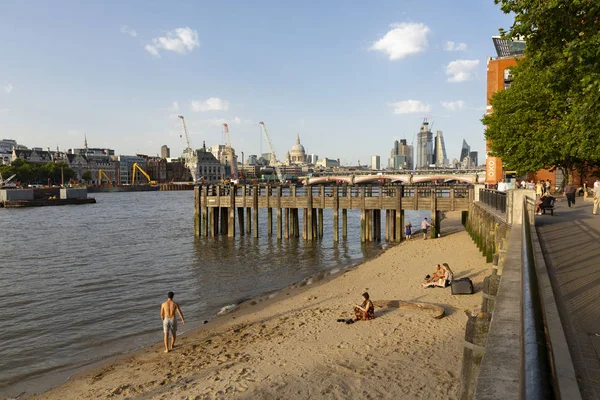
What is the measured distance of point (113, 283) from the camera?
2364cm

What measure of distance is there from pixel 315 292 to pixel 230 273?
7777 mm

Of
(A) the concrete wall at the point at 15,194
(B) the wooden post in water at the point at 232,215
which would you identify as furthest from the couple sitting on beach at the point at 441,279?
(A) the concrete wall at the point at 15,194

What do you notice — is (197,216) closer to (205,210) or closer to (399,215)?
(205,210)

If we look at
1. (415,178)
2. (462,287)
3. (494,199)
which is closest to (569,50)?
(462,287)

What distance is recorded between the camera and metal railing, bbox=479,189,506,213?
61.5ft

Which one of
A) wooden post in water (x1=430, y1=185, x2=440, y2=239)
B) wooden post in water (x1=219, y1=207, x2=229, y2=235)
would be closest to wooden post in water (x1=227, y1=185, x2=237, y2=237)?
wooden post in water (x1=219, y1=207, x2=229, y2=235)

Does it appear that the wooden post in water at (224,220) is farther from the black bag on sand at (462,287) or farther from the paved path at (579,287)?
the paved path at (579,287)

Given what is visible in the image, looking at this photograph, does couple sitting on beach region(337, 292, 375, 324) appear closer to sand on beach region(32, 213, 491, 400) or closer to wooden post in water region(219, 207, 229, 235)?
sand on beach region(32, 213, 491, 400)

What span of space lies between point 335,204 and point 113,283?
17771 millimetres

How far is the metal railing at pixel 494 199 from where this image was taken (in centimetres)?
1873

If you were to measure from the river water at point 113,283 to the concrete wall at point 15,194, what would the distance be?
67.0 metres

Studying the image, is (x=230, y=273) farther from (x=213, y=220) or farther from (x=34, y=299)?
(x=213, y=220)

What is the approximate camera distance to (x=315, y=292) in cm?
1955

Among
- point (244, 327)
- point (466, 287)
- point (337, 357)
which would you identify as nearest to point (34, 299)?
point (244, 327)
